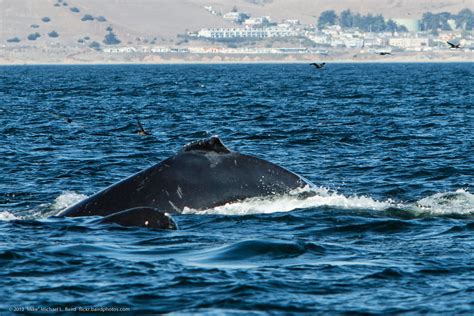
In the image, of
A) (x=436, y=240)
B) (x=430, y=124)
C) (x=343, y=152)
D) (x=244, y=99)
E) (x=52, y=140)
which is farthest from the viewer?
(x=244, y=99)

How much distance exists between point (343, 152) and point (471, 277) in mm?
17743

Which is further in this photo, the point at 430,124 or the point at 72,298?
the point at 430,124

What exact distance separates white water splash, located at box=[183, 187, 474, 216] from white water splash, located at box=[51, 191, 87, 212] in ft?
13.4

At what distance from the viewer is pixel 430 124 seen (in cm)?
4138

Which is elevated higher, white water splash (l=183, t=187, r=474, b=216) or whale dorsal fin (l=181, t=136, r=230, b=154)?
whale dorsal fin (l=181, t=136, r=230, b=154)

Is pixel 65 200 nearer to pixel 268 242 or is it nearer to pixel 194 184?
pixel 194 184

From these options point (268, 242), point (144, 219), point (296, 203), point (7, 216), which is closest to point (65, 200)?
point (7, 216)

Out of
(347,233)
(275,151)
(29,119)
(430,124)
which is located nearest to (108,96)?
(29,119)

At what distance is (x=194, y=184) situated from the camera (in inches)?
602

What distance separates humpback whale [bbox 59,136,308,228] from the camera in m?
15.1

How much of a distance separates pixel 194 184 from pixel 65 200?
492 centimetres

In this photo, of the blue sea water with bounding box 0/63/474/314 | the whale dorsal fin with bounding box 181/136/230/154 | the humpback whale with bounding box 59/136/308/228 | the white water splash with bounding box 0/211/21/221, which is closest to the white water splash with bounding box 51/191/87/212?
the blue sea water with bounding box 0/63/474/314

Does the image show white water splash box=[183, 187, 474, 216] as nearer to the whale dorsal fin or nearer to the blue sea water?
the blue sea water

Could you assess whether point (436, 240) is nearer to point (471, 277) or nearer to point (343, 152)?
point (471, 277)
